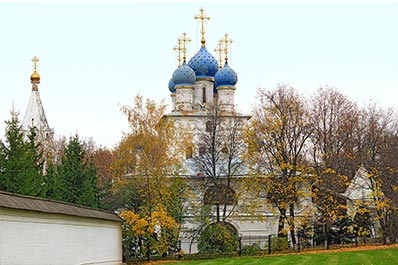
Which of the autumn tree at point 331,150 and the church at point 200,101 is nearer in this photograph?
the autumn tree at point 331,150

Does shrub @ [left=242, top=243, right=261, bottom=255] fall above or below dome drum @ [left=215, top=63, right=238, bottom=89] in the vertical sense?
below

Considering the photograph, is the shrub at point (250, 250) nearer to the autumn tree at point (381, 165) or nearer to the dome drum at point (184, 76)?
the autumn tree at point (381, 165)

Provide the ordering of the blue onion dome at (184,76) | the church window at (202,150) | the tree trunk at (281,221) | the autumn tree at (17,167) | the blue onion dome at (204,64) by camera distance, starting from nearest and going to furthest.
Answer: the autumn tree at (17,167)
the tree trunk at (281,221)
the church window at (202,150)
the blue onion dome at (184,76)
the blue onion dome at (204,64)

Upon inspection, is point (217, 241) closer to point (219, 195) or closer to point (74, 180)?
point (219, 195)

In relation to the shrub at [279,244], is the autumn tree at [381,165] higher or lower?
higher

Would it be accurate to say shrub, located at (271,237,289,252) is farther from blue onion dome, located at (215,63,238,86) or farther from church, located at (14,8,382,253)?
blue onion dome, located at (215,63,238,86)

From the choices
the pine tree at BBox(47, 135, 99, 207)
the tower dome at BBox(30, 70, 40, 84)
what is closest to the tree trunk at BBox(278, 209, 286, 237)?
the pine tree at BBox(47, 135, 99, 207)

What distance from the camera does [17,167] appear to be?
27.7 m

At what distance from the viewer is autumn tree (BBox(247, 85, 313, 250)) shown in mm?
32938

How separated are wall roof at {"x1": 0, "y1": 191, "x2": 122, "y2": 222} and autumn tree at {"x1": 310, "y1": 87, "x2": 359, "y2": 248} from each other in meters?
12.7

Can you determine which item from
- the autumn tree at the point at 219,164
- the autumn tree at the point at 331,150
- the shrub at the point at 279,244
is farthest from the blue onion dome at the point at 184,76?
the shrub at the point at 279,244

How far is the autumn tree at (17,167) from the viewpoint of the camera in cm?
2692

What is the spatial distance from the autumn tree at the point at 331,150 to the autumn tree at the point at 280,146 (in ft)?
2.52

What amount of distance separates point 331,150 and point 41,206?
20.2m
